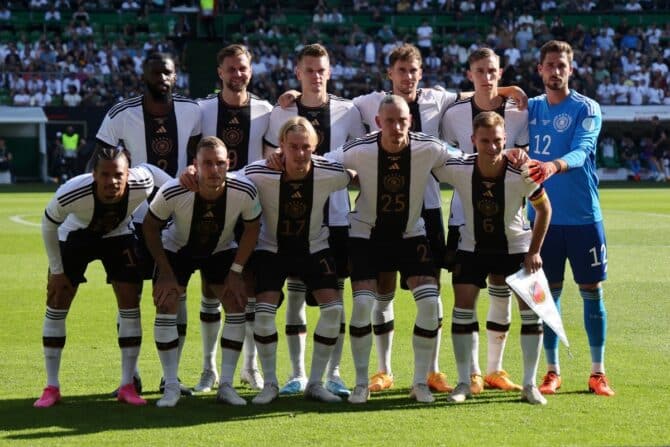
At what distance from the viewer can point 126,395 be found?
7.00m

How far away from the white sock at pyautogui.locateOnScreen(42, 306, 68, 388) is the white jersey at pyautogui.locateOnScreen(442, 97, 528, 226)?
268 centimetres

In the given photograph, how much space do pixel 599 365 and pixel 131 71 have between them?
29.8 m

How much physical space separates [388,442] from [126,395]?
6.37ft

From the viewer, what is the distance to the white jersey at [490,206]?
23.1 ft

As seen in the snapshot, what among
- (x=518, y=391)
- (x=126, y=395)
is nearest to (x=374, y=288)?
(x=518, y=391)

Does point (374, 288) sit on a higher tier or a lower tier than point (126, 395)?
higher

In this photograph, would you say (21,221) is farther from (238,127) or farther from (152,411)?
(152,411)

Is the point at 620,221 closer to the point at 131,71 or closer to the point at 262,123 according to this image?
the point at 262,123

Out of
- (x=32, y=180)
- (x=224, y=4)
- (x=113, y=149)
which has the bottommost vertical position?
(x=32, y=180)

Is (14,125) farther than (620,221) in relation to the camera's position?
Yes

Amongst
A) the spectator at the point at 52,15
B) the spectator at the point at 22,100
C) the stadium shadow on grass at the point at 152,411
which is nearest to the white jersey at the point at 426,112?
the stadium shadow on grass at the point at 152,411

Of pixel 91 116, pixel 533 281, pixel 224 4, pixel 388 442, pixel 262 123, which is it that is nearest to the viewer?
pixel 388 442

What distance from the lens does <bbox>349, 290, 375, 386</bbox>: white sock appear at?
277 inches

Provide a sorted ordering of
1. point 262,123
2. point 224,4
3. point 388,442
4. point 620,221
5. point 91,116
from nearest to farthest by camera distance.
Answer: point 388,442, point 262,123, point 620,221, point 91,116, point 224,4
